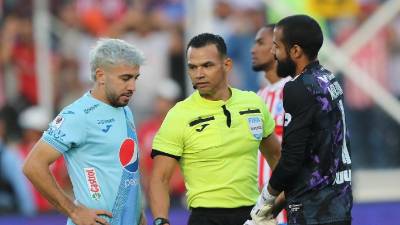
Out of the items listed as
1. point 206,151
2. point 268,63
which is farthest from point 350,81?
point 206,151

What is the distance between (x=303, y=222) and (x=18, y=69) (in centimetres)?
934

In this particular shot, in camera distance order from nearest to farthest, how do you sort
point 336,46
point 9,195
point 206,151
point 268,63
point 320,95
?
point 320,95 < point 206,151 < point 268,63 < point 9,195 < point 336,46

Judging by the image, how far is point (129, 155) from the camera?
23.6 ft

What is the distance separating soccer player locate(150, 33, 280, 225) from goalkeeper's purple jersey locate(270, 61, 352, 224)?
570 millimetres

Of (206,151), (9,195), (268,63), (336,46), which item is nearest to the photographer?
(206,151)

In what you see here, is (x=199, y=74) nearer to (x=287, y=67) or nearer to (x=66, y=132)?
(x=287, y=67)

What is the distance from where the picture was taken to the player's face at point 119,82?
7094 mm

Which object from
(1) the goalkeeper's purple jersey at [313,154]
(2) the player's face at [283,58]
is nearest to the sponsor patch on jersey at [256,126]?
(2) the player's face at [283,58]

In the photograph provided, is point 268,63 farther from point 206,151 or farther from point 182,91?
point 182,91

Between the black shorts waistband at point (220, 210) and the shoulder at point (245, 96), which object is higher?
the shoulder at point (245, 96)

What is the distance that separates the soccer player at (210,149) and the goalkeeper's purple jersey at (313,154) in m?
0.57

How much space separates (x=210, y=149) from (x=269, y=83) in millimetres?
1993

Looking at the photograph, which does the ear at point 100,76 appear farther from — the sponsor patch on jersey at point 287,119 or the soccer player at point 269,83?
the soccer player at point 269,83

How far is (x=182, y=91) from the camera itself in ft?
52.9
